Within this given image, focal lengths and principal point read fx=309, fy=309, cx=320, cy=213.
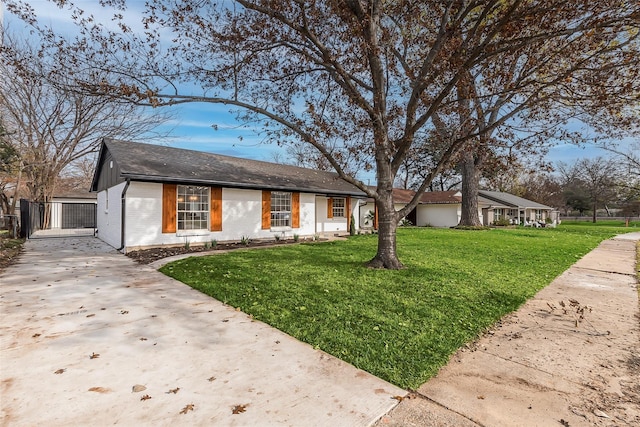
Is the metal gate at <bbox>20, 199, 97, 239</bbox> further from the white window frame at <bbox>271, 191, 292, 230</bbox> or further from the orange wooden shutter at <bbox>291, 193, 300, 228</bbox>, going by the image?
the orange wooden shutter at <bbox>291, 193, 300, 228</bbox>

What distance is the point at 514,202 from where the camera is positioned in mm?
32031

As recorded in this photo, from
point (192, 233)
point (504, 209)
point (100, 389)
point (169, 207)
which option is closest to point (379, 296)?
point (100, 389)

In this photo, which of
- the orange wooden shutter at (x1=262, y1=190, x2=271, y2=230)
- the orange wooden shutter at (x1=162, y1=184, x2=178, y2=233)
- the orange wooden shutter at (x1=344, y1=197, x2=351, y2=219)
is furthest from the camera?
the orange wooden shutter at (x1=344, y1=197, x2=351, y2=219)

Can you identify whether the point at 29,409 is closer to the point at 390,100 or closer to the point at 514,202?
the point at 390,100

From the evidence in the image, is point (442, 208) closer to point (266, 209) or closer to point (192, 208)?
point (266, 209)

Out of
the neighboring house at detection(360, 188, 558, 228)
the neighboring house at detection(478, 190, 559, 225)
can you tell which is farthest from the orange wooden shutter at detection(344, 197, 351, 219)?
the neighboring house at detection(478, 190, 559, 225)

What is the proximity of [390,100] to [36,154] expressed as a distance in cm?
2032

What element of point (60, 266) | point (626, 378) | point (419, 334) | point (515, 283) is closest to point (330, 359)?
point (419, 334)

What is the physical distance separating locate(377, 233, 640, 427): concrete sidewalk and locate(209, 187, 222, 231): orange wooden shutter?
9957 mm

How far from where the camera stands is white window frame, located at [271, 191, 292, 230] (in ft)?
45.6

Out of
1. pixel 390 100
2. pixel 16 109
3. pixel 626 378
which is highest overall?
pixel 16 109

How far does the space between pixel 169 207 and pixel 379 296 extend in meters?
8.43

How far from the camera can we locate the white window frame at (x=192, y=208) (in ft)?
36.4

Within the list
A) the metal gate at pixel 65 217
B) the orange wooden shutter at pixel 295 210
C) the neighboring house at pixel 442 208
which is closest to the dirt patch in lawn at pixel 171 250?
the orange wooden shutter at pixel 295 210
